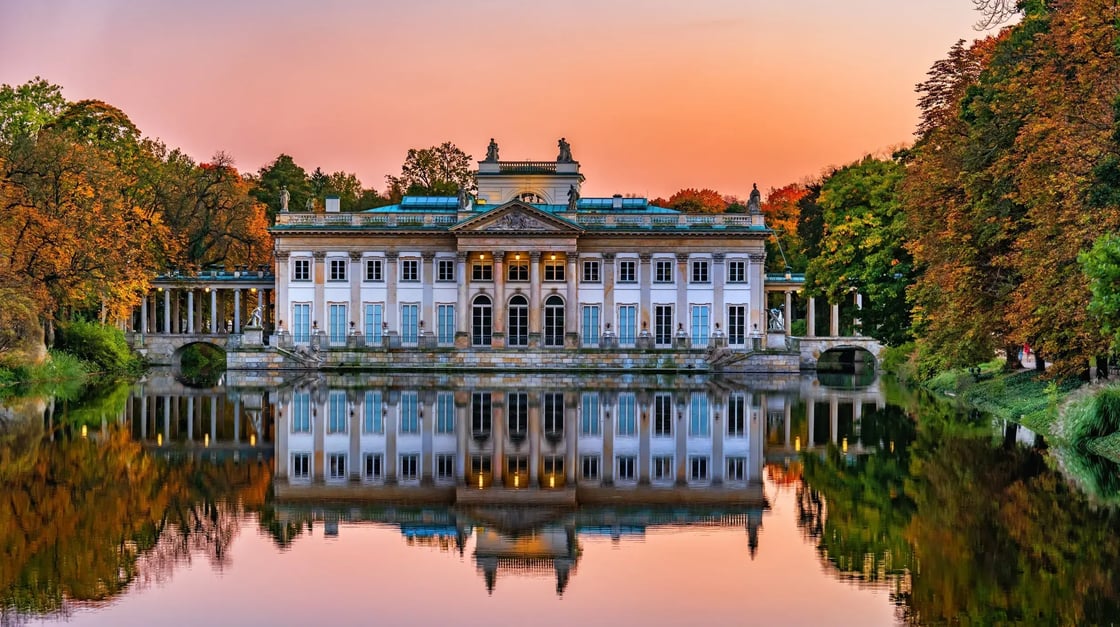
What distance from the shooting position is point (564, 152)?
76438 mm

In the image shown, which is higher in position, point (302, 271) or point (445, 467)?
point (302, 271)

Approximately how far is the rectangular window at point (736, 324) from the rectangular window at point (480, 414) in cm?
2536

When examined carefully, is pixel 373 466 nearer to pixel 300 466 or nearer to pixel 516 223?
pixel 300 466

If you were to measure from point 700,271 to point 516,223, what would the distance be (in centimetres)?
992

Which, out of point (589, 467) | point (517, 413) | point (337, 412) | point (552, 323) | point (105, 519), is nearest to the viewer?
point (105, 519)

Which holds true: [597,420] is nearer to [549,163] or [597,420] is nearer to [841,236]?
[841,236]

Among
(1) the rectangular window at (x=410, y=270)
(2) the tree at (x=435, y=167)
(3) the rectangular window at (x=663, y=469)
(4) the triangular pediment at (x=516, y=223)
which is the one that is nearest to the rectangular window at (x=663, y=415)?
(3) the rectangular window at (x=663, y=469)

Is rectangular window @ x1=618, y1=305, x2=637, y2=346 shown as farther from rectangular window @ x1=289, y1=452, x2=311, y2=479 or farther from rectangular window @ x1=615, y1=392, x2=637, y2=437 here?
rectangular window @ x1=289, y1=452, x2=311, y2=479

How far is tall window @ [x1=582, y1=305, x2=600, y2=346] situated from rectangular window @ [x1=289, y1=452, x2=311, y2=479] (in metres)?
43.2

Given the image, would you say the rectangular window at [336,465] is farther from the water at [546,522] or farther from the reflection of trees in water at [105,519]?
the reflection of trees in water at [105,519]

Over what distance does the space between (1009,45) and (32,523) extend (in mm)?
27672

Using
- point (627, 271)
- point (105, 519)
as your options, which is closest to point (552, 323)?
point (627, 271)

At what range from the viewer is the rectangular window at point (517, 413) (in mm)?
31028

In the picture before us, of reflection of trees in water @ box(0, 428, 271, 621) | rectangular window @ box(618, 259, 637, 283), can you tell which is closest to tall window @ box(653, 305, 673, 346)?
rectangular window @ box(618, 259, 637, 283)
